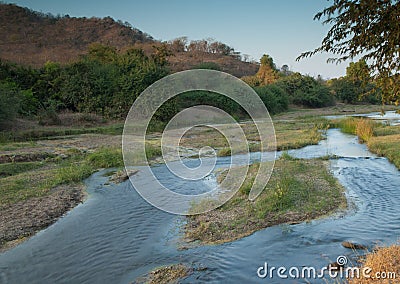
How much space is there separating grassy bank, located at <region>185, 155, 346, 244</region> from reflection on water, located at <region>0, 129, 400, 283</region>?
400mm

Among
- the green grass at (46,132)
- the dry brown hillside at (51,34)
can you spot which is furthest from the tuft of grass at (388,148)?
the dry brown hillside at (51,34)

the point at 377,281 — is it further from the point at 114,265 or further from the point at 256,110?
the point at 256,110

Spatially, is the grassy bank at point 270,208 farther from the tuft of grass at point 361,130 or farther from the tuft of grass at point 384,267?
the tuft of grass at point 361,130

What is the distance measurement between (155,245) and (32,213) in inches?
179

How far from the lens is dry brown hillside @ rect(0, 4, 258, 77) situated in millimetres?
82850

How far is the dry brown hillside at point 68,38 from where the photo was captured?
272ft

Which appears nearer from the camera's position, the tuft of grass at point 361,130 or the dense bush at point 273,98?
the tuft of grass at point 361,130

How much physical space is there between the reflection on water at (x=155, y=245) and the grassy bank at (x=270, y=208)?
400 millimetres

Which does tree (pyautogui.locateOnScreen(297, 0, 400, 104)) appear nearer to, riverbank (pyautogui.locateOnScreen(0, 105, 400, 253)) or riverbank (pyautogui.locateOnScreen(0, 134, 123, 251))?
riverbank (pyautogui.locateOnScreen(0, 105, 400, 253))

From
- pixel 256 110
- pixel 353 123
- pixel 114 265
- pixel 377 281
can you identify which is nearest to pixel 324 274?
pixel 377 281

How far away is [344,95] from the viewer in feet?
254

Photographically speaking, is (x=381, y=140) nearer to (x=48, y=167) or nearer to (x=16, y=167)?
(x=48, y=167)

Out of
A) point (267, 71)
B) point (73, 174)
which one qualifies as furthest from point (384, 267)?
point (267, 71)

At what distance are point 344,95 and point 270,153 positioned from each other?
63964 millimetres
